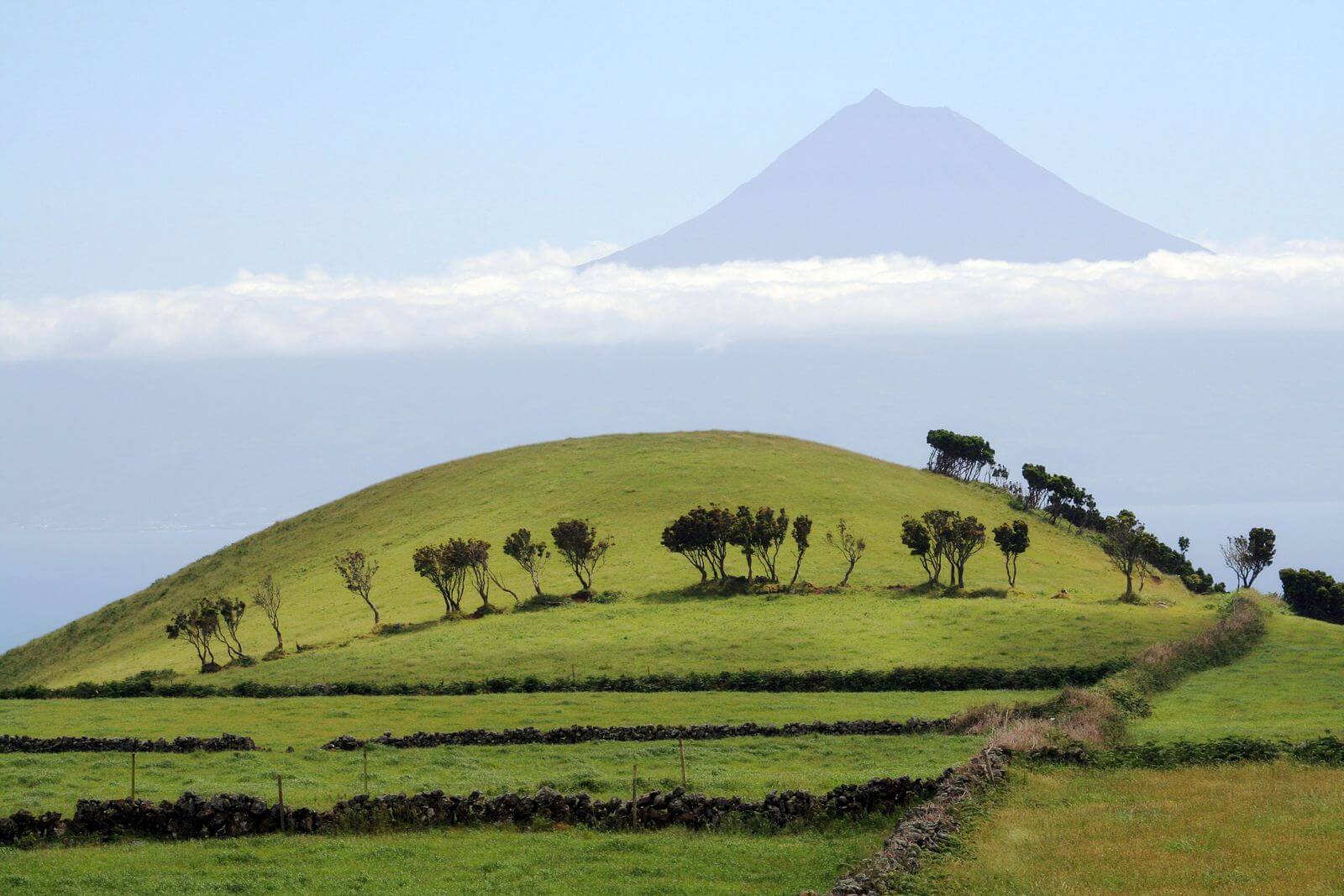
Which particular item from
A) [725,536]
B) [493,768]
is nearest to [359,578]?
[725,536]

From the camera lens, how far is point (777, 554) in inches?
4574

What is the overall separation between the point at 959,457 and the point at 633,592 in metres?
81.9

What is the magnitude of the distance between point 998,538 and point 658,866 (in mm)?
81327

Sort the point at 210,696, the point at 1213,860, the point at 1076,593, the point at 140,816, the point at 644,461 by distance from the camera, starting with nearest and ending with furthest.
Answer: the point at 1213,860
the point at 140,816
the point at 210,696
the point at 1076,593
the point at 644,461

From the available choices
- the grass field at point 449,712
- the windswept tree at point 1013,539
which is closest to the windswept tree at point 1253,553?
the windswept tree at point 1013,539

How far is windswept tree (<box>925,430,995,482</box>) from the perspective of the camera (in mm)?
175875

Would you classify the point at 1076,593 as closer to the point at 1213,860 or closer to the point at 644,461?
the point at 644,461

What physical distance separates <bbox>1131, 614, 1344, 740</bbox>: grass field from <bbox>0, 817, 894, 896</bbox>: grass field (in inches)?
869

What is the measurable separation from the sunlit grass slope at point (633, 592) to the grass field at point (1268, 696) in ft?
22.2

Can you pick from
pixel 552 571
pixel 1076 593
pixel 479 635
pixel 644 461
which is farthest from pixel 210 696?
pixel 644 461

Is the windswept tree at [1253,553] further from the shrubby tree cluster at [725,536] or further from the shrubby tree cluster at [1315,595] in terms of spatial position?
the shrubby tree cluster at [725,536]

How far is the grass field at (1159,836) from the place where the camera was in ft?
102

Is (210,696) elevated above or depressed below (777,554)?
below

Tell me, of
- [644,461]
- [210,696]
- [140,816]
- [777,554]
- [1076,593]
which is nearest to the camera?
[140,816]
